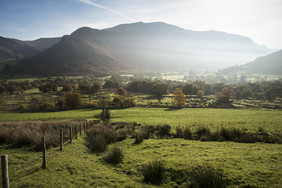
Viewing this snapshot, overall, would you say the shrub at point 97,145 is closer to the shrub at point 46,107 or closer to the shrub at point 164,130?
the shrub at point 164,130

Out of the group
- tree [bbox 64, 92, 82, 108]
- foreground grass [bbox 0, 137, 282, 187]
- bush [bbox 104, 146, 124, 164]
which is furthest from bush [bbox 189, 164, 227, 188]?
tree [bbox 64, 92, 82, 108]

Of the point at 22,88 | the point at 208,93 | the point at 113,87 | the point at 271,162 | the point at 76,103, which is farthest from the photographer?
the point at 113,87

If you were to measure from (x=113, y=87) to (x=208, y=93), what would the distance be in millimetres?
86929

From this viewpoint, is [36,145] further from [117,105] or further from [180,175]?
[117,105]

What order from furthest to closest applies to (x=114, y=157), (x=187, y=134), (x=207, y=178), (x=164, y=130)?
(x=164, y=130) → (x=187, y=134) → (x=114, y=157) → (x=207, y=178)

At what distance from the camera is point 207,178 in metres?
7.89

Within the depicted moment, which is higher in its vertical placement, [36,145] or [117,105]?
[36,145]

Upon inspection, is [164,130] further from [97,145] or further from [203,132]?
[97,145]

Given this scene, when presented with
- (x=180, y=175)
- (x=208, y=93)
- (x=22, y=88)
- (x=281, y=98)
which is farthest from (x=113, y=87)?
(x=180, y=175)

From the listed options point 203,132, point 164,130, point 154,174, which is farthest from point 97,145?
point 203,132

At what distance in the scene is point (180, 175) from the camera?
9008 mm

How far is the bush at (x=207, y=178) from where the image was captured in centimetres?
769

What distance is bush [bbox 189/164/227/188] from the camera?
7688 millimetres

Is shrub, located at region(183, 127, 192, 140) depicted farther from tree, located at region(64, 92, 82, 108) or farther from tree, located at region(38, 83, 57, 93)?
tree, located at region(38, 83, 57, 93)
